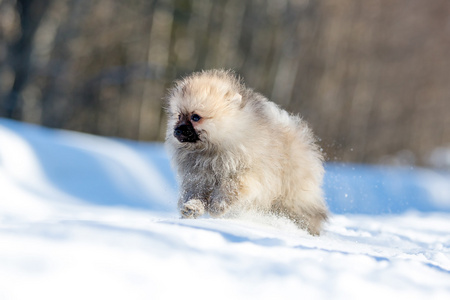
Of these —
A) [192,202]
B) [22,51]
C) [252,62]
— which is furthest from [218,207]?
[252,62]

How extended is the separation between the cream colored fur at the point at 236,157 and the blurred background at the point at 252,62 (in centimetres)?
370

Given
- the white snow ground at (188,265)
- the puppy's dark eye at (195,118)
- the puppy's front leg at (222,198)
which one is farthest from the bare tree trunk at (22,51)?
the white snow ground at (188,265)

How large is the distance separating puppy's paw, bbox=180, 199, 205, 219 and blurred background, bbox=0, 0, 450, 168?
4.32m

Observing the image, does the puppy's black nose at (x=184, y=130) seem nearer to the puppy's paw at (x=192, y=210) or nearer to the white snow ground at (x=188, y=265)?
the puppy's paw at (x=192, y=210)

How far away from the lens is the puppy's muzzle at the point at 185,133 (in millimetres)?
4660

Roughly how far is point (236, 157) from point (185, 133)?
0.40 m

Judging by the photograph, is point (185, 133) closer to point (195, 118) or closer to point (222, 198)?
point (195, 118)

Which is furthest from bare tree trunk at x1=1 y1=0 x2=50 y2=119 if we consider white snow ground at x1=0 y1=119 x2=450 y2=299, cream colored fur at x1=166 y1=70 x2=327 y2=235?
white snow ground at x1=0 y1=119 x2=450 y2=299

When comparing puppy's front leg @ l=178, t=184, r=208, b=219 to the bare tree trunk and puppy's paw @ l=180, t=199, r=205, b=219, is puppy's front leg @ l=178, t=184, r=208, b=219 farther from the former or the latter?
the bare tree trunk

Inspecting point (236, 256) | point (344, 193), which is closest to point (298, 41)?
point (344, 193)

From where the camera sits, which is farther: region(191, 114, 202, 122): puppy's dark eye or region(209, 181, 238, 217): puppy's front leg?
region(191, 114, 202, 122): puppy's dark eye

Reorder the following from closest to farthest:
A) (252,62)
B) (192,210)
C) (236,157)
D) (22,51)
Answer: (192,210) → (236,157) → (22,51) → (252,62)

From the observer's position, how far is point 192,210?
14.7 feet

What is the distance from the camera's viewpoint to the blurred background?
1675 cm
